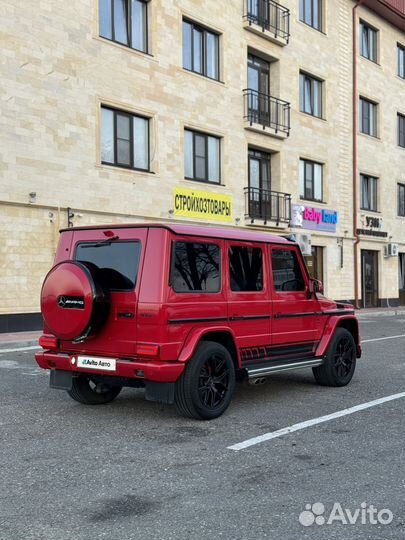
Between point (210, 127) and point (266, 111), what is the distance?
361 centimetres

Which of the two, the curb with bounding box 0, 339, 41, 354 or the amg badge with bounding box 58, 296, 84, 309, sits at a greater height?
the amg badge with bounding box 58, 296, 84, 309

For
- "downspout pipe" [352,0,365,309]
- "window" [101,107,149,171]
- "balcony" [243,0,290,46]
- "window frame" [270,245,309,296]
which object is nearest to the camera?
"window frame" [270,245,309,296]

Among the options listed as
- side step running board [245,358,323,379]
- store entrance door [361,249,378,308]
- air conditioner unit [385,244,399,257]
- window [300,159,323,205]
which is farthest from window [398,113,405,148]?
side step running board [245,358,323,379]

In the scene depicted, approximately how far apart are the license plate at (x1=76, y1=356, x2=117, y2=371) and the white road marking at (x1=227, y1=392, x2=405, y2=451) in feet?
4.69

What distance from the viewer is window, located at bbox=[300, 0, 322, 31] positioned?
2502 cm

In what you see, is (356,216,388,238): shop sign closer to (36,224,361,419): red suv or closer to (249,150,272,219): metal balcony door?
(249,150,272,219): metal balcony door

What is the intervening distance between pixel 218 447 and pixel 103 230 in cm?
244

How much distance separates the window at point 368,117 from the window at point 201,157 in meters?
10.5

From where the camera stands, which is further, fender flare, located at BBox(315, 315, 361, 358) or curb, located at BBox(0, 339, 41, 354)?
curb, located at BBox(0, 339, 41, 354)

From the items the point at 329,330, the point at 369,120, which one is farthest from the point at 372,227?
the point at 329,330

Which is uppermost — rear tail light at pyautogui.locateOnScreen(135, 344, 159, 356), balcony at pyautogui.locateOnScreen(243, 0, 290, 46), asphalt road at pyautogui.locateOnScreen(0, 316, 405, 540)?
balcony at pyautogui.locateOnScreen(243, 0, 290, 46)

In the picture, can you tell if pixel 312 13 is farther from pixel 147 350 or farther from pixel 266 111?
pixel 147 350

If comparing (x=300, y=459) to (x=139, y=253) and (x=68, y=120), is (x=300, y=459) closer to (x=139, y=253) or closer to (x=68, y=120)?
(x=139, y=253)

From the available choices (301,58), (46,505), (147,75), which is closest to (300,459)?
(46,505)
